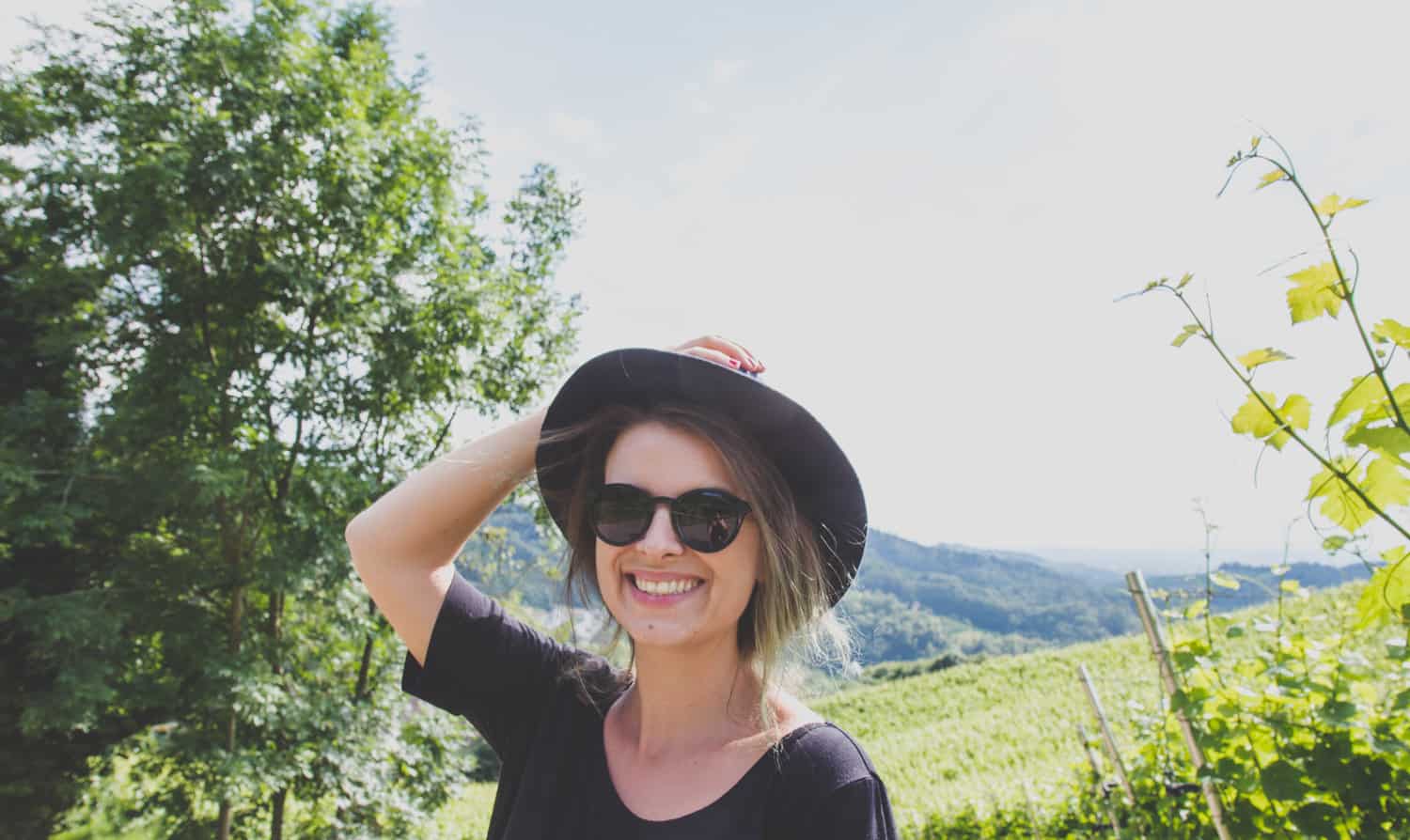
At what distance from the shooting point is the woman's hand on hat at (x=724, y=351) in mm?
1439

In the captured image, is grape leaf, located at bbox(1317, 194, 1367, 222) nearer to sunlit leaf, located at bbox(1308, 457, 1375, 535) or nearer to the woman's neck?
sunlit leaf, located at bbox(1308, 457, 1375, 535)

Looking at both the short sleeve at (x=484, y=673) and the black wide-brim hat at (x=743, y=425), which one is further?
the short sleeve at (x=484, y=673)

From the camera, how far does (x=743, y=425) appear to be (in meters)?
1.43

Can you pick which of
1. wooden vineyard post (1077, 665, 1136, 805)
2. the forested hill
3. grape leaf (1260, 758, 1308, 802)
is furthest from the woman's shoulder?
the forested hill

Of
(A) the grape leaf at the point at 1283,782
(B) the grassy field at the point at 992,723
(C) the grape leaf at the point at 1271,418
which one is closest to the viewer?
(C) the grape leaf at the point at 1271,418

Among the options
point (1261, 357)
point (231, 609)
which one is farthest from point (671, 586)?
point (231, 609)

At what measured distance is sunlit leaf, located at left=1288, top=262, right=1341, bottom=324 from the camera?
95 centimetres

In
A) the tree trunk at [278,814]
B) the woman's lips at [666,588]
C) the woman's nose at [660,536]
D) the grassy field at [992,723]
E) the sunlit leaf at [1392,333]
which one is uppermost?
the sunlit leaf at [1392,333]

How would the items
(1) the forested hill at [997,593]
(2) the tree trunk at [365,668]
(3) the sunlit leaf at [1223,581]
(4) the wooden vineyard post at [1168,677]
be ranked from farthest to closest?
(1) the forested hill at [997,593], (2) the tree trunk at [365,668], (3) the sunlit leaf at [1223,581], (4) the wooden vineyard post at [1168,677]

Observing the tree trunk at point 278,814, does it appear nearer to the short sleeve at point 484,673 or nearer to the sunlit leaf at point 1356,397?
the short sleeve at point 484,673

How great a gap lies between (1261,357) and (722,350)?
0.92 m

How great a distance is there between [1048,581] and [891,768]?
170 metres

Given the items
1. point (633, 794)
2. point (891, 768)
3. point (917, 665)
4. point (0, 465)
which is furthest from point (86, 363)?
point (917, 665)

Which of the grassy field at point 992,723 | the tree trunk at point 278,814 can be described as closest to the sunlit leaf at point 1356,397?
the grassy field at point 992,723
